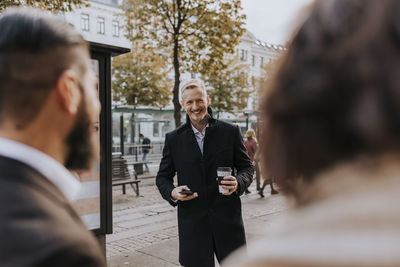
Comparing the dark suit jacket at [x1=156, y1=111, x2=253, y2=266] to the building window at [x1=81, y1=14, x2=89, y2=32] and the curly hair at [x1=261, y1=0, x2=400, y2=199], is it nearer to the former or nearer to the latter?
the curly hair at [x1=261, y1=0, x2=400, y2=199]

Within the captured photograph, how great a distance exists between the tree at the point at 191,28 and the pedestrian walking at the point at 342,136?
12.8 meters

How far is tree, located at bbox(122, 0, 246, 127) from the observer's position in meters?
13.4

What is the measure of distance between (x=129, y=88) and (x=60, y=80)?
87.2 ft

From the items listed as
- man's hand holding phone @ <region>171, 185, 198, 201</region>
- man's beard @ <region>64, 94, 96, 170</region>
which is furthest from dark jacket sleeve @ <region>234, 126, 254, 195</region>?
man's beard @ <region>64, 94, 96, 170</region>

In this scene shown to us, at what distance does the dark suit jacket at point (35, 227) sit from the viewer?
2.62 feet

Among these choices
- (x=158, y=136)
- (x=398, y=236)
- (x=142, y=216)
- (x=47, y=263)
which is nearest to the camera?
(x=398, y=236)

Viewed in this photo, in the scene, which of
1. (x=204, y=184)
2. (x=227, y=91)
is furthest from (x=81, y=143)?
(x=227, y=91)

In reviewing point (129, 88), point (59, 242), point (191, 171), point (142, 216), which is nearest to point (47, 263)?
point (59, 242)

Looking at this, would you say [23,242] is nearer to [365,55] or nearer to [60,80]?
[60,80]

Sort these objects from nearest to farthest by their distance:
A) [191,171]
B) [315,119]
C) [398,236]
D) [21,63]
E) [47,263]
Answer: [398,236] < [315,119] < [47,263] < [21,63] < [191,171]

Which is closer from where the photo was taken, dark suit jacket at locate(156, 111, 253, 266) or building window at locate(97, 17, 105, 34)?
dark suit jacket at locate(156, 111, 253, 266)

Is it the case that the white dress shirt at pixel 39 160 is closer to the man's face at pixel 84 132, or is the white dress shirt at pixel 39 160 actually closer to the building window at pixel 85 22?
the man's face at pixel 84 132

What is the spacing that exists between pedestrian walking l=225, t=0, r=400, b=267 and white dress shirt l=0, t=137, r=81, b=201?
559 mm

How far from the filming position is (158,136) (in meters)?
35.6
